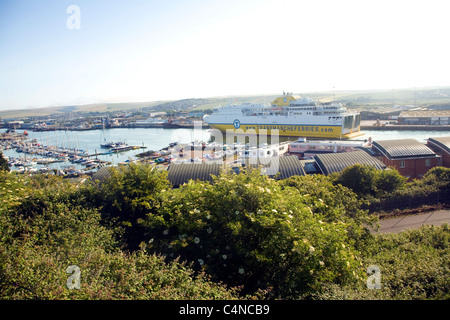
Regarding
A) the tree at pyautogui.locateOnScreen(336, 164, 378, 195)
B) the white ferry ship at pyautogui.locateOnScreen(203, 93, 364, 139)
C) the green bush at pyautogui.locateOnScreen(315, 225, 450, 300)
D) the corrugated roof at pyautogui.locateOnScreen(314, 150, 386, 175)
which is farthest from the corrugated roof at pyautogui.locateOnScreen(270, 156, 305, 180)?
the white ferry ship at pyautogui.locateOnScreen(203, 93, 364, 139)

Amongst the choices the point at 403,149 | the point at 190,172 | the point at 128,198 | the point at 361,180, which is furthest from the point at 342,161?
the point at 128,198

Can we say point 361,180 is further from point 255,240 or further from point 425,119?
point 425,119

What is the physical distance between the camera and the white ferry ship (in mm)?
27062

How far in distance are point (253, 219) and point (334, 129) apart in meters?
25.9

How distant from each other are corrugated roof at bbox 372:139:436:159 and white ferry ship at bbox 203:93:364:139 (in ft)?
45.5

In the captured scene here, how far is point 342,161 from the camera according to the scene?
11312mm

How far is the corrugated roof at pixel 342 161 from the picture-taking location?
10.9 meters

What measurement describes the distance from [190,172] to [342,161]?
20.6ft

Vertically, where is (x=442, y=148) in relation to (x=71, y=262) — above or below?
above

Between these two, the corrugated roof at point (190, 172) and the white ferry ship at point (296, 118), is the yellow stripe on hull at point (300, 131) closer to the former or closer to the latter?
the white ferry ship at point (296, 118)

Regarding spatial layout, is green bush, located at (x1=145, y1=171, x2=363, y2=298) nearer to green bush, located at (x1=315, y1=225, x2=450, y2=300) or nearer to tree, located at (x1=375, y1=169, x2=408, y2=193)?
green bush, located at (x1=315, y1=225, x2=450, y2=300)

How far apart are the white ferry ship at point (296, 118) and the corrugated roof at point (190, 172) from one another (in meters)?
20.2

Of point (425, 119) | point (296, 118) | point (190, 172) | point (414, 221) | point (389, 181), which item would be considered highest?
point (296, 118)
